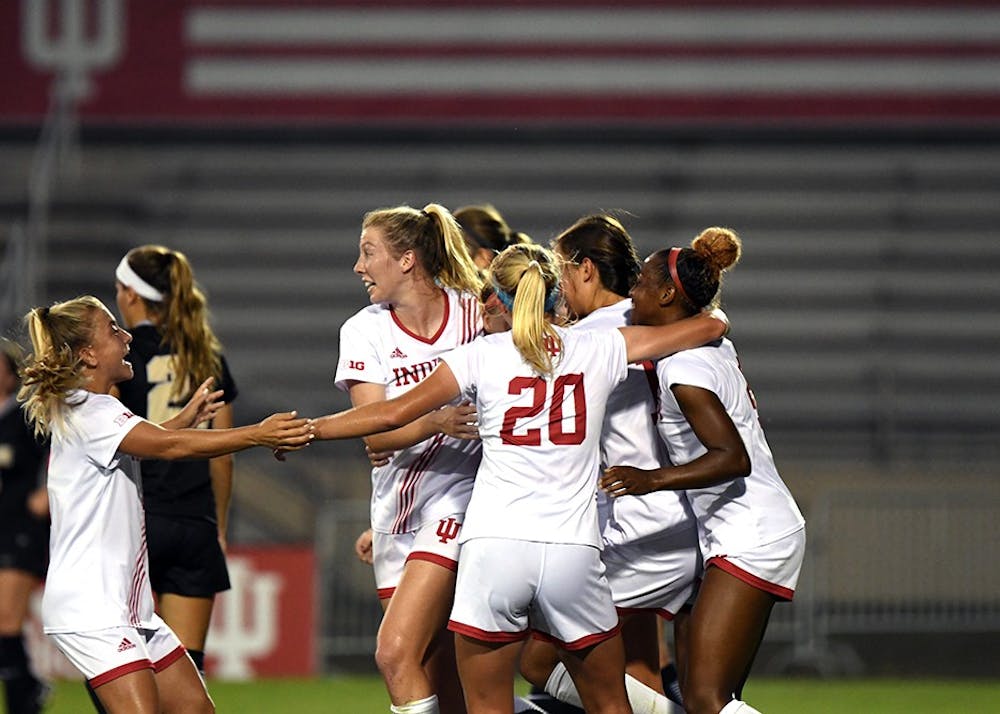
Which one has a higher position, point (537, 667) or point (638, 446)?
point (638, 446)

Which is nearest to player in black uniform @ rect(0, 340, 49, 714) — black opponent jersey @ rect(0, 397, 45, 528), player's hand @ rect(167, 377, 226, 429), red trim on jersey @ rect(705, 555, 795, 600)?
black opponent jersey @ rect(0, 397, 45, 528)

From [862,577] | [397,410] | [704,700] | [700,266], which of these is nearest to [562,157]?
[862,577]

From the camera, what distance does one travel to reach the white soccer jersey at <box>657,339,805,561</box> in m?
5.15

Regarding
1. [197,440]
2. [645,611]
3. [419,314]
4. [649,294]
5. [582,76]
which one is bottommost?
[645,611]

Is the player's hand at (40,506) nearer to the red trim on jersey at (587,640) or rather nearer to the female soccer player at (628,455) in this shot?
the female soccer player at (628,455)

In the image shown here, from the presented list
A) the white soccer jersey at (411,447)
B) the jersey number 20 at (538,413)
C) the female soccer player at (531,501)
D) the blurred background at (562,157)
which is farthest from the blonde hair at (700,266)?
the blurred background at (562,157)

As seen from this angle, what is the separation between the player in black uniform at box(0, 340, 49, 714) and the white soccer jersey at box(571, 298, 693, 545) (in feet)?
11.1

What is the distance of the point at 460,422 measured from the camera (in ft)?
16.9

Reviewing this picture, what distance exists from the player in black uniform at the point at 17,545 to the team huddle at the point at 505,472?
2765 millimetres

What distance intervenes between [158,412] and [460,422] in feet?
4.63

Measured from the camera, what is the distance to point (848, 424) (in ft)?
47.9

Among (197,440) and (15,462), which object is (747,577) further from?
(15,462)

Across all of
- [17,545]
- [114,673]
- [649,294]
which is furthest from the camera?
[17,545]

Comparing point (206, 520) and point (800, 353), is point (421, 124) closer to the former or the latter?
point (800, 353)
